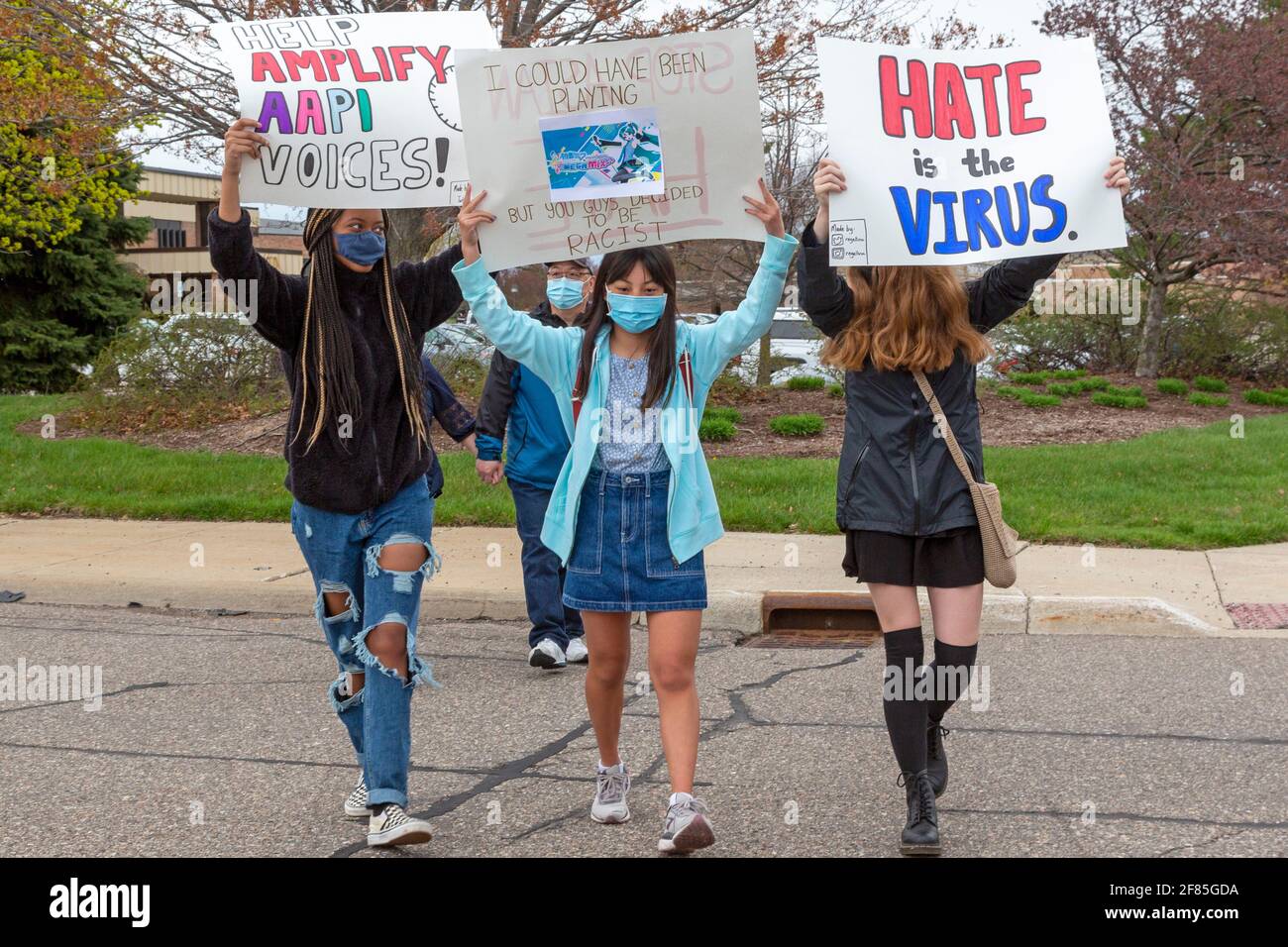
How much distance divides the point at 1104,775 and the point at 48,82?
43.2 ft

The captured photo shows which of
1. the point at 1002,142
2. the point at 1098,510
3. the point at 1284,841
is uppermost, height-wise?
the point at 1002,142

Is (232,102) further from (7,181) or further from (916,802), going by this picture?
(916,802)

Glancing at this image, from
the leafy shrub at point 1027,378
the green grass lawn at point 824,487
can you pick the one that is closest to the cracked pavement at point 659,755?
the green grass lawn at point 824,487

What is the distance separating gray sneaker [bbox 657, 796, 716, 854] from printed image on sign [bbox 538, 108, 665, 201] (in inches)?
72.6

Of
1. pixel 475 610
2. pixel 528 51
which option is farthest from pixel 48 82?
pixel 528 51

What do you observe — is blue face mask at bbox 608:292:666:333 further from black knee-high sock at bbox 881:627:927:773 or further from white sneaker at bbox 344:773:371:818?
white sneaker at bbox 344:773:371:818

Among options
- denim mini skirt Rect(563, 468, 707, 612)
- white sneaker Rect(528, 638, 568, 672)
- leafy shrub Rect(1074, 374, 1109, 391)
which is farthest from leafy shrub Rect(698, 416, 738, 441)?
denim mini skirt Rect(563, 468, 707, 612)

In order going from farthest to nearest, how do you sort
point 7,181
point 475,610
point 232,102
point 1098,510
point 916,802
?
point 7,181 → point 232,102 → point 1098,510 → point 475,610 → point 916,802

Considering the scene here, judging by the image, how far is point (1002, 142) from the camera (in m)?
4.51

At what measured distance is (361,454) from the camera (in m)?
4.29

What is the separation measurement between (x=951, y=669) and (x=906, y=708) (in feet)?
0.61

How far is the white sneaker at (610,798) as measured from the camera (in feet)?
15.0

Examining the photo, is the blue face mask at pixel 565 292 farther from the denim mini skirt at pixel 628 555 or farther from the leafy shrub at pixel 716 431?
the leafy shrub at pixel 716 431

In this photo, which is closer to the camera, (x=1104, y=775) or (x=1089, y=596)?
(x=1104, y=775)
